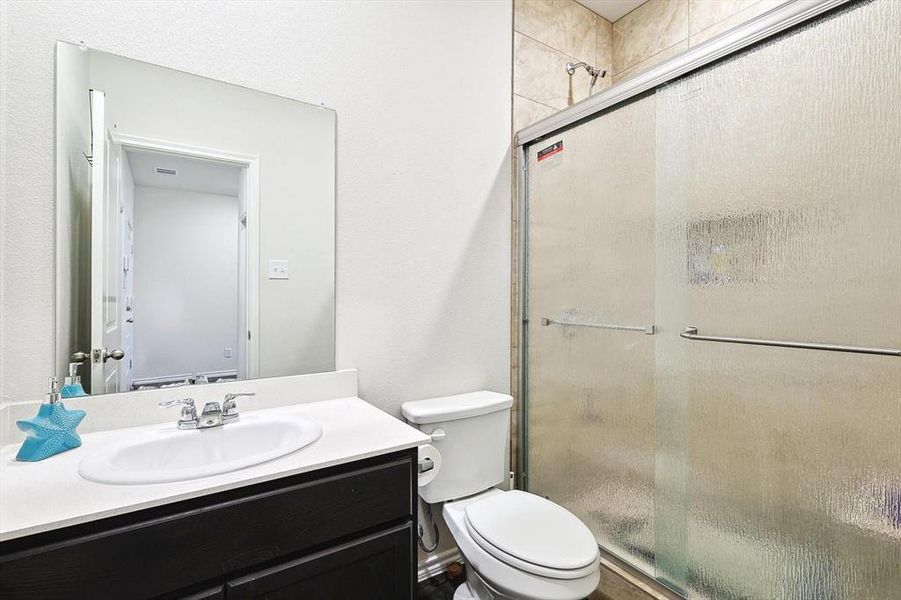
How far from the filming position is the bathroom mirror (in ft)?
3.76

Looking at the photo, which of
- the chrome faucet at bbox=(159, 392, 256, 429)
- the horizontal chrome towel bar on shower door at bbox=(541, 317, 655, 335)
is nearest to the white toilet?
the horizontal chrome towel bar on shower door at bbox=(541, 317, 655, 335)

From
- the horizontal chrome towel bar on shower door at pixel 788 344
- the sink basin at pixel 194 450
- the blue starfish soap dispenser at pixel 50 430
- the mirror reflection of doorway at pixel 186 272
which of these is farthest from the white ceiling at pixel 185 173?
the horizontal chrome towel bar on shower door at pixel 788 344

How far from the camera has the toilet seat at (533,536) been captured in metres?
1.16

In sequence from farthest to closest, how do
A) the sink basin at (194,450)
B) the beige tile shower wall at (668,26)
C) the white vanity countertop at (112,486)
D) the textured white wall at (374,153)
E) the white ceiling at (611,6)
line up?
the white ceiling at (611,6) → the beige tile shower wall at (668,26) → the textured white wall at (374,153) → the sink basin at (194,450) → the white vanity countertop at (112,486)

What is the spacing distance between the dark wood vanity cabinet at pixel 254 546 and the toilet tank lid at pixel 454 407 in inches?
16.8

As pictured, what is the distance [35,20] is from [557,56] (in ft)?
6.47

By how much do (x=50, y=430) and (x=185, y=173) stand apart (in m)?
0.77

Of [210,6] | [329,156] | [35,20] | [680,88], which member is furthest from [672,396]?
[35,20]

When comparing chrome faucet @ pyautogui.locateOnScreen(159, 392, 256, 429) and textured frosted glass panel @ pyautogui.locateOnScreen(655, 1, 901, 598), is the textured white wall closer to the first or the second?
chrome faucet @ pyautogui.locateOnScreen(159, 392, 256, 429)

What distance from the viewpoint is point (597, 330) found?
165cm

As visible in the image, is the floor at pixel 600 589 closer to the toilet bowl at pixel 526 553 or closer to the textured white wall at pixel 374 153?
the toilet bowl at pixel 526 553

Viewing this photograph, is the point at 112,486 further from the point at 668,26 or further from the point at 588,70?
the point at 668,26

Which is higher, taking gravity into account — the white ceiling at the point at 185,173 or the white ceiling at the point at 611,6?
the white ceiling at the point at 611,6

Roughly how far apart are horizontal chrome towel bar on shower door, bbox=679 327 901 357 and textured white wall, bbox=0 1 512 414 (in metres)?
0.82
